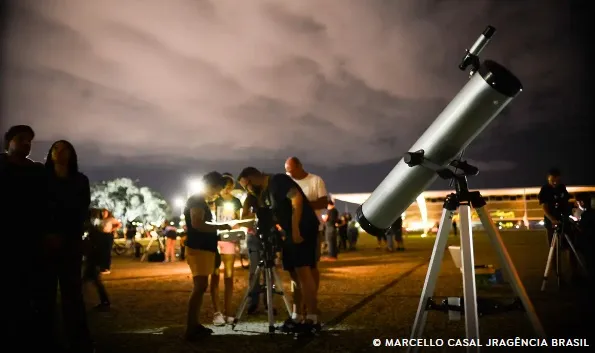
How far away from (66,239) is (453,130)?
3.20 meters

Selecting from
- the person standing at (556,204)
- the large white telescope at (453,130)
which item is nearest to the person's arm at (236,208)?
the large white telescope at (453,130)

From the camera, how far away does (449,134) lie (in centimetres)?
272

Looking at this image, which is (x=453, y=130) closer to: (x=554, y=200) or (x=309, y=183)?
(x=309, y=183)

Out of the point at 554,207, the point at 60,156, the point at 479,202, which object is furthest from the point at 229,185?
the point at 554,207

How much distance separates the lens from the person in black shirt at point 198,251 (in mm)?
4645

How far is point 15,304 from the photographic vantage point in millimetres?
3711

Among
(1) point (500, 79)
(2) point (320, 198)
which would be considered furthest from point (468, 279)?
(2) point (320, 198)

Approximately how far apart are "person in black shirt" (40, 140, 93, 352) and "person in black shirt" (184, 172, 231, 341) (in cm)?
98

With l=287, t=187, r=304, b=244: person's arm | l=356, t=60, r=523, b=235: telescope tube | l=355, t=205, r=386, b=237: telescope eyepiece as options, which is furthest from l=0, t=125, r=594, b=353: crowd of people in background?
l=356, t=60, r=523, b=235: telescope tube

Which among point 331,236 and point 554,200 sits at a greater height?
point 554,200

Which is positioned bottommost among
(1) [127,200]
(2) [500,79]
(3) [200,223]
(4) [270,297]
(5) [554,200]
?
(4) [270,297]

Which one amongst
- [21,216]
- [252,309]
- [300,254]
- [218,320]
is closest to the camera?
[21,216]

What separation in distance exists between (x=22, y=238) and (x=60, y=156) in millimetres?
769

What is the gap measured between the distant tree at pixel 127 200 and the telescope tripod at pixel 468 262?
96.2 m
